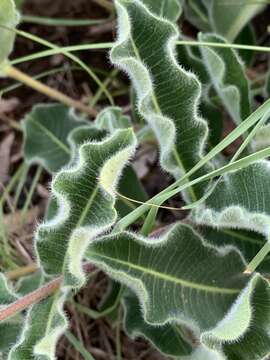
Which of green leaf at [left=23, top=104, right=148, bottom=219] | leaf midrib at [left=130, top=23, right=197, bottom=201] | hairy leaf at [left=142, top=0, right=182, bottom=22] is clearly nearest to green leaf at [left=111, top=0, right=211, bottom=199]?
leaf midrib at [left=130, top=23, right=197, bottom=201]

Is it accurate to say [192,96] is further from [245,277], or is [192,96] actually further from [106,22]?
[106,22]

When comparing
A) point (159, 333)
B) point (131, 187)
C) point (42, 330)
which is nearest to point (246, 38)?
point (131, 187)

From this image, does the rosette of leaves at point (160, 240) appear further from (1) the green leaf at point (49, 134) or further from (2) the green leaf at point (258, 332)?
(1) the green leaf at point (49, 134)

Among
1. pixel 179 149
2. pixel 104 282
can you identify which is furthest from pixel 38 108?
pixel 179 149

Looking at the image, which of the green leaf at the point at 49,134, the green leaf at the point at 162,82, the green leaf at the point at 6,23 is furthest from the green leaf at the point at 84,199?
the green leaf at the point at 49,134

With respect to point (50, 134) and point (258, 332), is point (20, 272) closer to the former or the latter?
point (50, 134)
